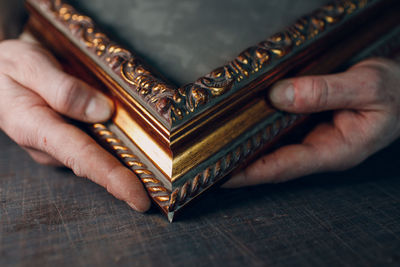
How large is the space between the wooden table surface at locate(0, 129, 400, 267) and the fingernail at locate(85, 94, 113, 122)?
0.13m

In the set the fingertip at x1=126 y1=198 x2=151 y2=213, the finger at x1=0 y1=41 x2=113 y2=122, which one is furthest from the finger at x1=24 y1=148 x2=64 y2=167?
the fingertip at x1=126 y1=198 x2=151 y2=213

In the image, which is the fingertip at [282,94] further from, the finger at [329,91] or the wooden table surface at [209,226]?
the wooden table surface at [209,226]

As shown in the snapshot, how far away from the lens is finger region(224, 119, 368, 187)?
63 centimetres

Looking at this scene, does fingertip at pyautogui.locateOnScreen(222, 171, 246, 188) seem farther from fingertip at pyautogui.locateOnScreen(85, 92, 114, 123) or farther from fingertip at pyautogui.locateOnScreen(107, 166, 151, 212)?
fingertip at pyautogui.locateOnScreen(85, 92, 114, 123)

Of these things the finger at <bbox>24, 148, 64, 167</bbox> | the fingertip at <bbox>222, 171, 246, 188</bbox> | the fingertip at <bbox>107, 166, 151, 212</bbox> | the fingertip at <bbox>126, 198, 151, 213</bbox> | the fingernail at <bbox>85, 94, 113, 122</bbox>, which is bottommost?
the finger at <bbox>24, 148, 64, 167</bbox>

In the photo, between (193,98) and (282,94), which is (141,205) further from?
(282,94)

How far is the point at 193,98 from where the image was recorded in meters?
0.56

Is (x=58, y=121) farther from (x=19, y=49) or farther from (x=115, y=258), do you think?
(x=115, y=258)

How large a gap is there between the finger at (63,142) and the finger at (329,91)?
0.33 metres

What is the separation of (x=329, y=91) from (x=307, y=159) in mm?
150

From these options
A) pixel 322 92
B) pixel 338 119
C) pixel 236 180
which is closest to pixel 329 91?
pixel 322 92

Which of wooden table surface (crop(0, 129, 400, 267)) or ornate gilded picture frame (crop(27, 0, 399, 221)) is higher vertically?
ornate gilded picture frame (crop(27, 0, 399, 221))

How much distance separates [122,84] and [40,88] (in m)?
0.19

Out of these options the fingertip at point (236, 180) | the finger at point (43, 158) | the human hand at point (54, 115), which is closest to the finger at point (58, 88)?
the human hand at point (54, 115)
